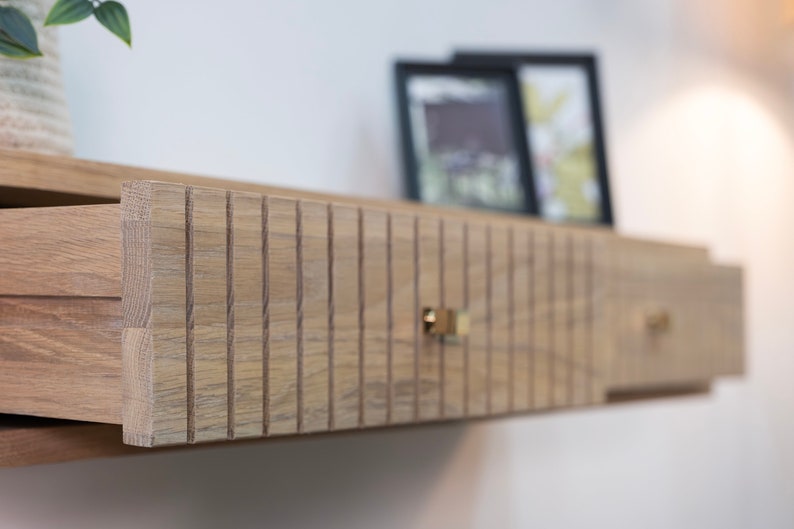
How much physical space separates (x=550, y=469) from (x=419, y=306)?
94cm

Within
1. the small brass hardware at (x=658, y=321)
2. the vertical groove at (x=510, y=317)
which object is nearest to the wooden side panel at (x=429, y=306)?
the vertical groove at (x=510, y=317)

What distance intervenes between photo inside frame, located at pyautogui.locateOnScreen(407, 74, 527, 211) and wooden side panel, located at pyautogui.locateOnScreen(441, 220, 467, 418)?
1.68 ft

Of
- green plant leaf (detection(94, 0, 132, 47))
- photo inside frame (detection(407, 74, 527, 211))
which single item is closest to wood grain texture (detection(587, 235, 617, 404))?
photo inside frame (detection(407, 74, 527, 211))

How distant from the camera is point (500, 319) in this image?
3.44ft

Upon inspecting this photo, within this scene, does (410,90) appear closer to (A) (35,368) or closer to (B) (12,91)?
(B) (12,91)

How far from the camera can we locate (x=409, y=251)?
0.93m

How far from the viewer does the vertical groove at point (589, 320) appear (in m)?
1.18

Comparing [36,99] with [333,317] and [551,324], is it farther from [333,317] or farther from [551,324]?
[551,324]

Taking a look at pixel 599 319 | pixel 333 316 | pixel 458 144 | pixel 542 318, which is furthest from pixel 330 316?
pixel 458 144

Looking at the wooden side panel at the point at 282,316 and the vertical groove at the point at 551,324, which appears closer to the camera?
the wooden side panel at the point at 282,316

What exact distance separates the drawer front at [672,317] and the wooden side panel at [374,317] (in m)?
0.45

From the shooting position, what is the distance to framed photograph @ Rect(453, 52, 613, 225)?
1.65 meters

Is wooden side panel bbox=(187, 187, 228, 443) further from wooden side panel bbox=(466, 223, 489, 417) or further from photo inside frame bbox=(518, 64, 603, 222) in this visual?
photo inside frame bbox=(518, 64, 603, 222)

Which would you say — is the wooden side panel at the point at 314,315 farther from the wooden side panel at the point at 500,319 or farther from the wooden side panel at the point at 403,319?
the wooden side panel at the point at 500,319
